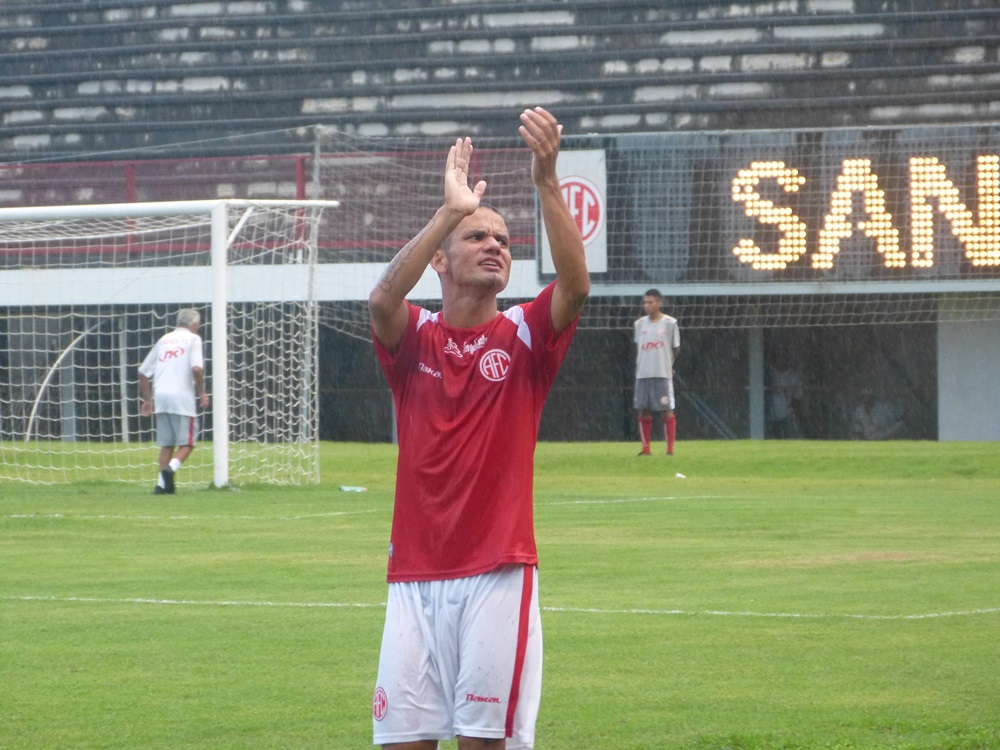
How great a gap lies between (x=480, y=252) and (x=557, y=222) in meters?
0.23

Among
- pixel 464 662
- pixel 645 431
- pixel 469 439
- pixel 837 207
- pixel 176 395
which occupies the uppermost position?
pixel 837 207

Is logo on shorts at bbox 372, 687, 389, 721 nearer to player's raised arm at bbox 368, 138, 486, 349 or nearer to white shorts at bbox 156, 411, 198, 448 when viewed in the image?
player's raised arm at bbox 368, 138, 486, 349

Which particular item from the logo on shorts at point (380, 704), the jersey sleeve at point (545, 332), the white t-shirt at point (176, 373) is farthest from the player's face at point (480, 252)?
the white t-shirt at point (176, 373)

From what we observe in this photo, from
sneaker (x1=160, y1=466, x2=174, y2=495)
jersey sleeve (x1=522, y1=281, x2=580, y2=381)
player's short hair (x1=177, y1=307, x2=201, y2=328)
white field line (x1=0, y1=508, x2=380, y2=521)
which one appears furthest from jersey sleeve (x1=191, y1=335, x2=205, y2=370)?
jersey sleeve (x1=522, y1=281, x2=580, y2=381)

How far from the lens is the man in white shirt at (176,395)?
16734mm

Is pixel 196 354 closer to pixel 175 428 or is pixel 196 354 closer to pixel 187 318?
pixel 187 318

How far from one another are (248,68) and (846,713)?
2301cm

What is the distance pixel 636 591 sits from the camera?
9.36 metres

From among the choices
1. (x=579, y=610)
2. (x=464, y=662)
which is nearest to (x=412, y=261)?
(x=464, y=662)

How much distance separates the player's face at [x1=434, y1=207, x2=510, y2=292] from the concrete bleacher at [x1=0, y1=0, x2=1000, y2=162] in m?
21.3

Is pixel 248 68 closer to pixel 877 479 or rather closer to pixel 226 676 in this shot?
pixel 877 479

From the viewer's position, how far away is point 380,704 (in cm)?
422

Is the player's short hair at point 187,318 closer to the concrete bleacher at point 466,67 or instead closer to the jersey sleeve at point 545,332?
the concrete bleacher at point 466,67

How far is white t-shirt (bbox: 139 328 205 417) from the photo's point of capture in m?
16.8
